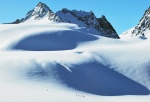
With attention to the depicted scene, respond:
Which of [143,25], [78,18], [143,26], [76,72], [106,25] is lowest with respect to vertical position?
[76,72]

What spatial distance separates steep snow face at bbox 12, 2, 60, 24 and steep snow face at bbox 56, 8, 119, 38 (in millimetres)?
5521

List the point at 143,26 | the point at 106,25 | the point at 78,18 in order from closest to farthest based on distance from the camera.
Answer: the point at 143,26 < the point at 78,18 < the point at 106,25

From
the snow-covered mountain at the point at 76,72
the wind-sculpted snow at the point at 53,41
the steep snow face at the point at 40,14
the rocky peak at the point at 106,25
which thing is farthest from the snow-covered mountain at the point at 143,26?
the snow-covered mountain at the point at 76,72

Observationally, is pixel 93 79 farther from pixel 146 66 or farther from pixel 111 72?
pixel 146 66

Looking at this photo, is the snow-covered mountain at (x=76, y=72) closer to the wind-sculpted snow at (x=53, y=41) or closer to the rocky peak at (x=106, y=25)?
the wind-sculpted snow at (x=53, y=41)

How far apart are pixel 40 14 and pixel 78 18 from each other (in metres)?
13.3

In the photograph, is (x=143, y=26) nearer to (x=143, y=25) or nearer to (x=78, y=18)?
(x=143, y=25)

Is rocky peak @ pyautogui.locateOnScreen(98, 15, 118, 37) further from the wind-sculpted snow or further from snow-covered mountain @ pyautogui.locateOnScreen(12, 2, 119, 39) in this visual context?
the wind-sculpted snow

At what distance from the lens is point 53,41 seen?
55.3 m

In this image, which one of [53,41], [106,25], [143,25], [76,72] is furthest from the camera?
[106,25]

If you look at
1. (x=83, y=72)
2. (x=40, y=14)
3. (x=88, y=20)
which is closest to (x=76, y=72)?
(x=83, y=72)

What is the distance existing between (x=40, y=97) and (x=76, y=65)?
748 inches

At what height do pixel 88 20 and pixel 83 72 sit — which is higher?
pixel 88 20

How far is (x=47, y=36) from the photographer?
188ft
